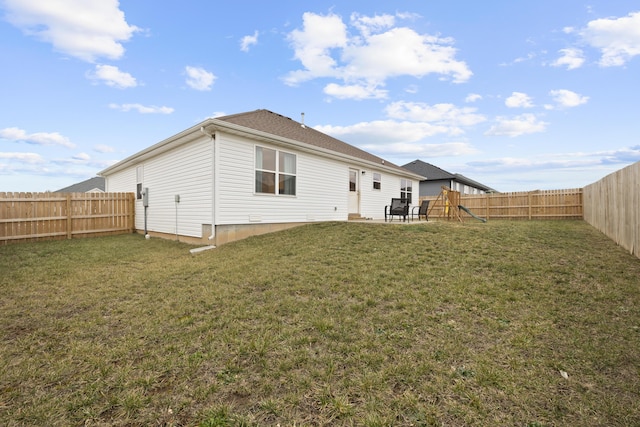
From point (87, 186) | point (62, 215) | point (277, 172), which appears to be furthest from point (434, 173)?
point (87, 186)

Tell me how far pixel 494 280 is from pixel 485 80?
9.60 metres

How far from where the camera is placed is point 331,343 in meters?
2.92

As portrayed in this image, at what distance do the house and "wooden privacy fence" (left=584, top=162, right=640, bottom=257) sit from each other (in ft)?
25.9

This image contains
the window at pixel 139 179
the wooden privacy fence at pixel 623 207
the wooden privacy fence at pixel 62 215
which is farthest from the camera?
the window at pixel 139 179

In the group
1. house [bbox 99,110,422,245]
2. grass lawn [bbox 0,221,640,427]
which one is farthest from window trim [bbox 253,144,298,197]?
grass lawn [bbox 0,221,640,427]

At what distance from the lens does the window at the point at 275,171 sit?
363 inches

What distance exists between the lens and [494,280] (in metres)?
4.67

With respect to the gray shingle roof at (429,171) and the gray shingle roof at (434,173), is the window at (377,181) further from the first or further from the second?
the gray shingle roof at (429,171)

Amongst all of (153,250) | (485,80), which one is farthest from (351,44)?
(153,250)

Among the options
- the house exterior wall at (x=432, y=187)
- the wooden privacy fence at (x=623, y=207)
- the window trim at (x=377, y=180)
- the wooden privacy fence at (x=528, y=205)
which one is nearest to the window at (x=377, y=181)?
the window trim at (x=377, y=180)

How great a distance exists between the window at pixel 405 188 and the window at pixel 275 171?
8.40m

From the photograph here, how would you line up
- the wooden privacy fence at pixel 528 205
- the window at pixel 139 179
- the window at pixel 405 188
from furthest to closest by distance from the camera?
the window at pixel 405 188, the wooden privacy fence at pixel 528 205, the window at pixel 139 179

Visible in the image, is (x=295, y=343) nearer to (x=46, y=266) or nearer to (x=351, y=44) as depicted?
(x=46, y=266)

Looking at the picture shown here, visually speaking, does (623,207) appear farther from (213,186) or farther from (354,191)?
(213,186)
